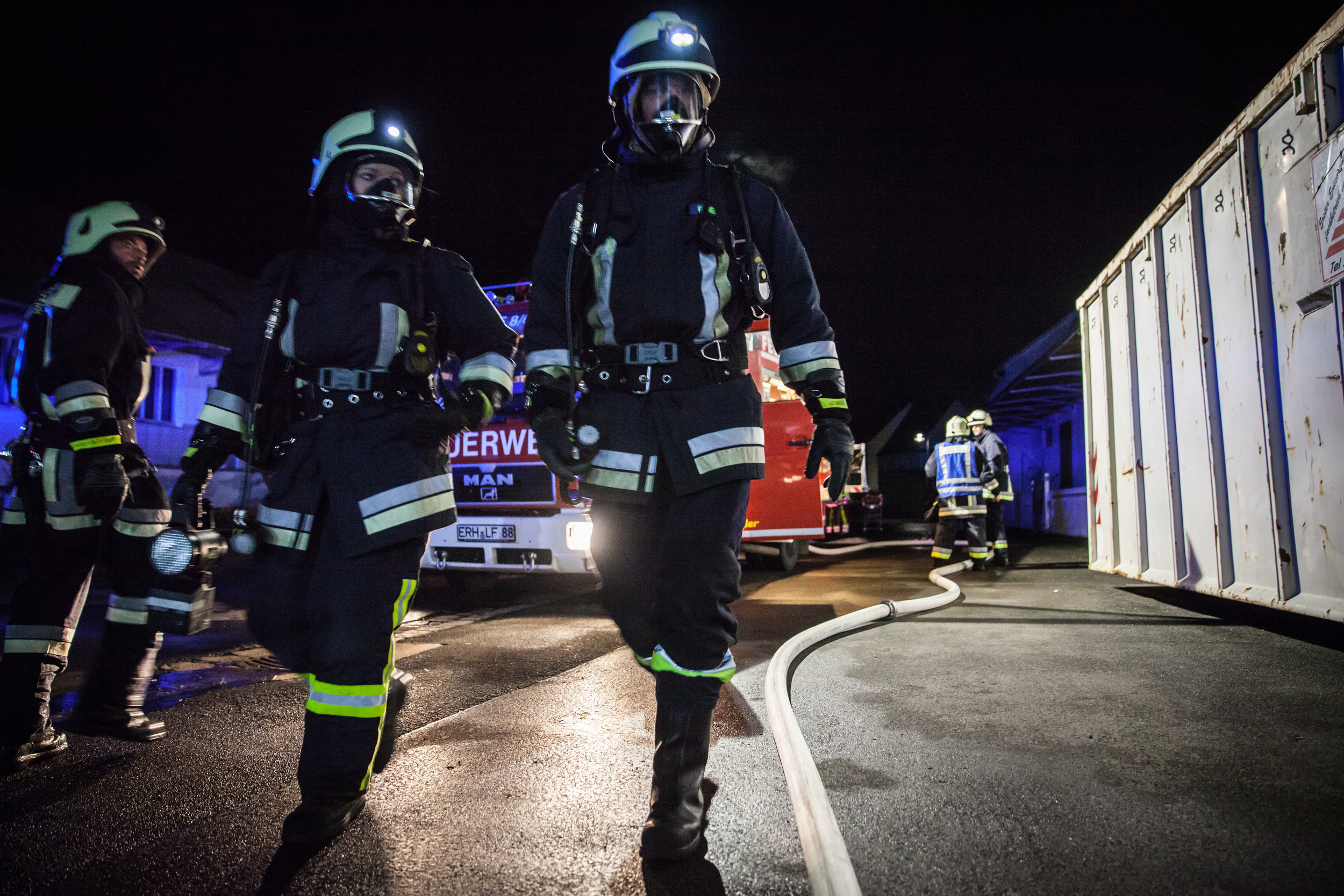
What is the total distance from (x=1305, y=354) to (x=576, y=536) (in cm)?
435

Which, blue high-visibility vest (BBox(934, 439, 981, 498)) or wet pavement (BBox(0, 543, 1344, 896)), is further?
blue high-visibility vest (BBox(934, 439, 981, 498))

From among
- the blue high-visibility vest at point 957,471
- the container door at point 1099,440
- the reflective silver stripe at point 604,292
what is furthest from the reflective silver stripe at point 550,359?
the blue high-visibility vest at point 957,471

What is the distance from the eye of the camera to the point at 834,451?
1.97 m

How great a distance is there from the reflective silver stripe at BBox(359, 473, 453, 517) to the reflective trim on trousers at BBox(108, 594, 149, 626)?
1391mm

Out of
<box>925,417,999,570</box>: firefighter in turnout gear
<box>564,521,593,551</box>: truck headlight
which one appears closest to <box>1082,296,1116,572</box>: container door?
<box>925,417,999,570</box>: firefighter in turnout gear

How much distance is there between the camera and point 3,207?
16.8 meters

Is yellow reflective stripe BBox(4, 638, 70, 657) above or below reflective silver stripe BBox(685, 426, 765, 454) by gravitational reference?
below

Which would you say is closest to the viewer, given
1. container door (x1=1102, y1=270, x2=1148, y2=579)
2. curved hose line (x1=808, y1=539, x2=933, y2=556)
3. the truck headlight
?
container door (x1=1102, y1=270, x2=1148, y2=579)

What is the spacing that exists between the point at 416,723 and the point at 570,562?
2.64m

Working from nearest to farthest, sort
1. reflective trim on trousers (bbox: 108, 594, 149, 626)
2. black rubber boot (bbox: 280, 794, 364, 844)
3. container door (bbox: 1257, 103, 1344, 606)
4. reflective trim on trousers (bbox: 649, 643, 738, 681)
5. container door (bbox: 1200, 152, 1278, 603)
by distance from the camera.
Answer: black rubber boot (bbox: 280, 794, 364, 844) < reflective trim on trousers (bbox: 649, 643, 738, 681) < reflective trim on trousers (bbox: 108, 594, 149, 626) < container door (bbox: 1257, 103, 1344, 606) < container door (bbox: 1200, 152, 1278, 603)

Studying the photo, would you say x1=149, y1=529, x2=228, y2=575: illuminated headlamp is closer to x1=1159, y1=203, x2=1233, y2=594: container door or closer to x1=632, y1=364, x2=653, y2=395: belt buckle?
x1=632, y1=364, x2=653, y2=395: belt buckle

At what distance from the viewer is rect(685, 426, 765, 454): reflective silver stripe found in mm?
1876

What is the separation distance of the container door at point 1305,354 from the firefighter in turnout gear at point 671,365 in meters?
2.46

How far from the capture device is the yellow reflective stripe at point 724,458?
186 cm
